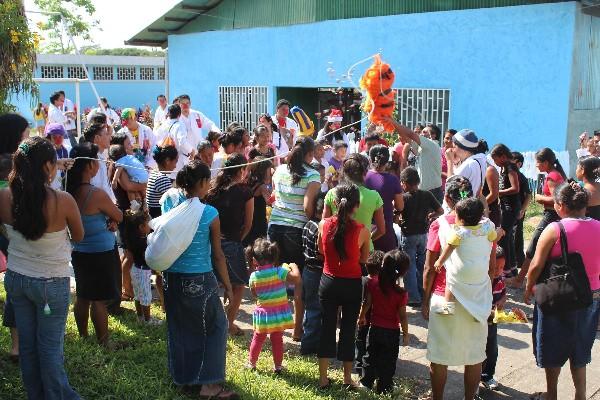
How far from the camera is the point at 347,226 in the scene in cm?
436

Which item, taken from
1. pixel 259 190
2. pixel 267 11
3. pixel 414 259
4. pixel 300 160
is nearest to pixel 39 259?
pixel 300 160

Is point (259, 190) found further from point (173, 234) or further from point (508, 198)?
point (508, 198)

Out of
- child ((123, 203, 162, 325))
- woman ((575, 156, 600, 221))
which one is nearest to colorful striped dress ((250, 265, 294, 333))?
child ((123, 203, 162, 325))

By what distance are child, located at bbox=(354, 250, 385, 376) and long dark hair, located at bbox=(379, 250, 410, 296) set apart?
0.34 feet

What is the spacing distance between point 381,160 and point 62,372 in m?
3.30

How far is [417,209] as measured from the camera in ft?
20.3

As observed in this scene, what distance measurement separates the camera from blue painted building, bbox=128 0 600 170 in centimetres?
1148

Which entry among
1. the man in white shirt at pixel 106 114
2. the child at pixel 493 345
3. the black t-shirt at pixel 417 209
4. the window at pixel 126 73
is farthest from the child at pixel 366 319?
the window at pixel 126 73

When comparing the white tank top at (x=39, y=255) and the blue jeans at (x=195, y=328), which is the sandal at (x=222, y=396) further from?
the white tank top at (x=39, y=255)

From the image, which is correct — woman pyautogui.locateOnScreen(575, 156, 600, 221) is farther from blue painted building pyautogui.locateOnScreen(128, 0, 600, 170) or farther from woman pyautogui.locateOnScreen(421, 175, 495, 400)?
blue painted building pyautogui.locateOnScreen(128, 0, 600, 170)

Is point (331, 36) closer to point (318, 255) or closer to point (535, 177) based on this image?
point (535, 177)

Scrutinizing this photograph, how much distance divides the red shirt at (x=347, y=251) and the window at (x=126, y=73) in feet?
117

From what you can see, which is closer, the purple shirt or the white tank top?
the white tank top

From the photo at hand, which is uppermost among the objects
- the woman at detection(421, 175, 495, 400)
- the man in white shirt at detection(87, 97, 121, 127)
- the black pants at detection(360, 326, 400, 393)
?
the man in white shirt at detection(87, 97, 121, 127)
